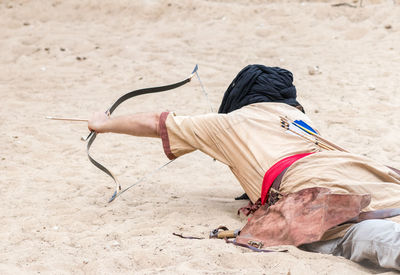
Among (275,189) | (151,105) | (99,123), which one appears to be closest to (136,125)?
(99,123)

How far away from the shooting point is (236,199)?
399 cm

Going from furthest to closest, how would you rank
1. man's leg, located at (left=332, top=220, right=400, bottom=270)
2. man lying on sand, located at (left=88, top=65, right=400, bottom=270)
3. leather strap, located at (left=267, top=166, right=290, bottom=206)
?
leather strap, located at (left=267, top=166, right=290, bottom=206) < man lying on sand, located at (left=88, top=65, right=400, bottom=270) < man's leg, located at (left=332, top=220, right=400, bottom=270)

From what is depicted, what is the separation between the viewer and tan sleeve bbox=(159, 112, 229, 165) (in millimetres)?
3404

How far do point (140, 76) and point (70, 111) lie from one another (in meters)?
1.14

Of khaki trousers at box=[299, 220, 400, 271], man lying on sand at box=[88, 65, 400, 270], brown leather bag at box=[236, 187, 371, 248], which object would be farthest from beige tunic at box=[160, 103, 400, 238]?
khaki trousers at box=[299, 220, 400, 271]

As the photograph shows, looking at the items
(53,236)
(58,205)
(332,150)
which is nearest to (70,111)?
(58,205)

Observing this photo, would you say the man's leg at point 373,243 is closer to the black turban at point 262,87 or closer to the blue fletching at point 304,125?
the blue fletching at point 304,125

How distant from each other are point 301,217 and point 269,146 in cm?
51

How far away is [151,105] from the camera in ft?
20.1

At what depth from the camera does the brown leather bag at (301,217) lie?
284 cm

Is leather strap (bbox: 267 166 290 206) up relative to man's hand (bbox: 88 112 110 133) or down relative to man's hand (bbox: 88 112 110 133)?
down

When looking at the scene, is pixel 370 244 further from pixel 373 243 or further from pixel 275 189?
pixel 275 189

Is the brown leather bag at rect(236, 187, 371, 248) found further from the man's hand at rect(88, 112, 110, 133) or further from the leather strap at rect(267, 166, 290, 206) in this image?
the man's hand at rect(88, 112, 110, 133)

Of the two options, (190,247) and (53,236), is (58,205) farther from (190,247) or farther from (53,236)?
(190,247)
